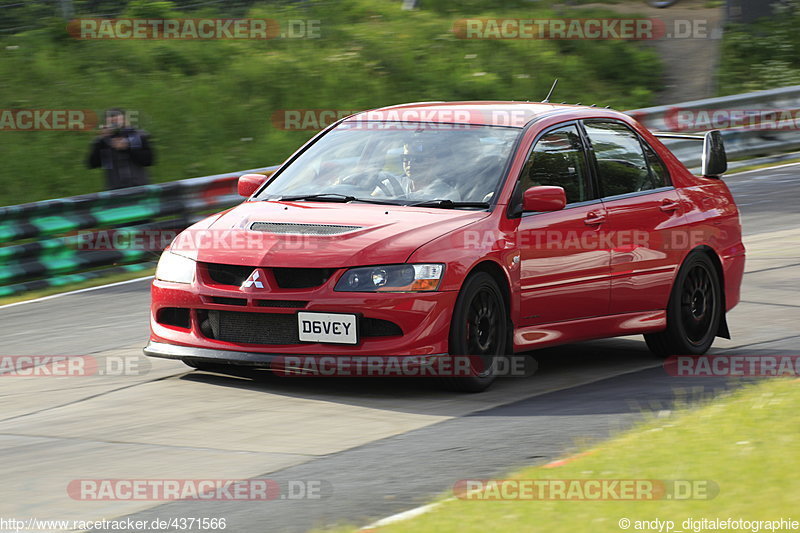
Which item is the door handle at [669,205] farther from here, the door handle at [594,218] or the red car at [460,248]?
the door handle at [594,218]

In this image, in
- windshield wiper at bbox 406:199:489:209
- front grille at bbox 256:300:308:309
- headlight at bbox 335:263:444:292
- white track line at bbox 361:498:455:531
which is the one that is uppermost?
windshield wiper at bbox 406:199:489:209

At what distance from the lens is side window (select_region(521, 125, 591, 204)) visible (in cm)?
818

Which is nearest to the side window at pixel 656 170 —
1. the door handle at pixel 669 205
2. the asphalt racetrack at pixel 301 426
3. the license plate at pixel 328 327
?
the door handle at pixel 669 205

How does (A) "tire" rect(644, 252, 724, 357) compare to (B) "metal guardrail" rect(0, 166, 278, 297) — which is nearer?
(A) "tire" rect(644, 252, 724, 357)

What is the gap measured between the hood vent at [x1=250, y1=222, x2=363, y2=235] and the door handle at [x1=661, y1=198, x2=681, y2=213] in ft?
8.34

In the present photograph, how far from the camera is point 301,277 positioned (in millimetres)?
7219

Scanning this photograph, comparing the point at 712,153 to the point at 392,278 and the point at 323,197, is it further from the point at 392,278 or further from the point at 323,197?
the point at 392,278

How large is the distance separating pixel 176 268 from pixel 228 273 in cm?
42

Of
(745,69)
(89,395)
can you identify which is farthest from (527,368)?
(745,69)

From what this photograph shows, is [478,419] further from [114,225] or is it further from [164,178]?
[164,178]

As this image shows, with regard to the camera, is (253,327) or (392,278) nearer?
(392,278)

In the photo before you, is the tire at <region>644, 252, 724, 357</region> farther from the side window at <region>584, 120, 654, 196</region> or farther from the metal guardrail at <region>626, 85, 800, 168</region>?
the metal guardrail at <region>626, 85, 800, 168</region>

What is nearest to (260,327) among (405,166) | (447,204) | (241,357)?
(241,357)

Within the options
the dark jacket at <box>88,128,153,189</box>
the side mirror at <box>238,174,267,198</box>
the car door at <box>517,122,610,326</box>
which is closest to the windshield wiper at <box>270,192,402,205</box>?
the side mirror at <box>238,174,267,198</box>
